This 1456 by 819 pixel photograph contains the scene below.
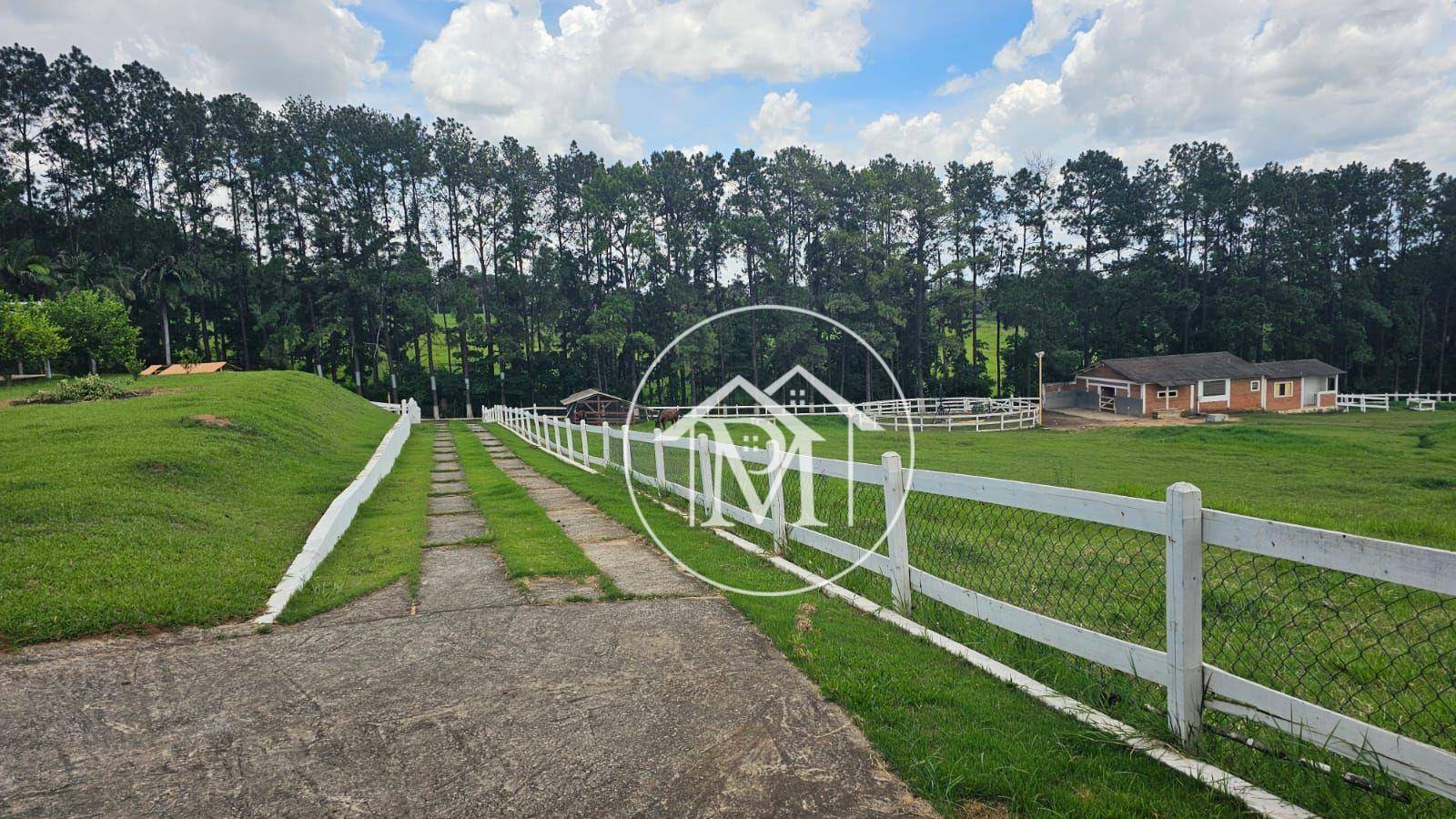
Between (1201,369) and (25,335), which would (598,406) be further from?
(1201,369)

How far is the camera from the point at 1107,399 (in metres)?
45.2

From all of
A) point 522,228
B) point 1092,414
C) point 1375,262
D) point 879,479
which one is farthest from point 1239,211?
point 879,479

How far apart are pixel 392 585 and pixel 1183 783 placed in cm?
593

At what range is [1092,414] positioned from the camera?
43438 millimetres

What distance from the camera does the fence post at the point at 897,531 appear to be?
529cm

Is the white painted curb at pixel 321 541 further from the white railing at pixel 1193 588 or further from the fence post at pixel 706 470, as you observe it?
the white railing at pixel 1193 588

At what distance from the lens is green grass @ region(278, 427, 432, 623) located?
583 centimetres

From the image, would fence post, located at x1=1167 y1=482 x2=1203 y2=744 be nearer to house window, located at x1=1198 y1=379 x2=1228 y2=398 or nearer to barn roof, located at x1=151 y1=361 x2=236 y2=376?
barn roof, located at x1=151 y1=361 x2=236 y2=376

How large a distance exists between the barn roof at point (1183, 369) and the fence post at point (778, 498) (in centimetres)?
4237

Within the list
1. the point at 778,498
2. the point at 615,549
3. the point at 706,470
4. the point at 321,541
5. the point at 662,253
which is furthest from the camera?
the point at 662,253

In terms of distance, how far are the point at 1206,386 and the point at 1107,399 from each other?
18.1 ft

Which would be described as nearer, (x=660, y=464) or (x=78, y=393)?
(x=660, y=464)

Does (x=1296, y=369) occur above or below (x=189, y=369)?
below

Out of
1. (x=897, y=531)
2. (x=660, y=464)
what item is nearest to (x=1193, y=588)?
(x=897, y=531)
